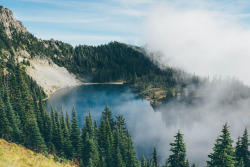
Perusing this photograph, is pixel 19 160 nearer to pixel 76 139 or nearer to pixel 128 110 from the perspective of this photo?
pixel 76 139

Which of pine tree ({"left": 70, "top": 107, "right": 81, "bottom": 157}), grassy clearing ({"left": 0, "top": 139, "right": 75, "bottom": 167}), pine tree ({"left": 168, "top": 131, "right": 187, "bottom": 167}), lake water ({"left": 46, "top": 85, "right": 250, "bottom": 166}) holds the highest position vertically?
grassy clearing ({"left": 0, "top": 139, "right": 75, "bottom": 167})

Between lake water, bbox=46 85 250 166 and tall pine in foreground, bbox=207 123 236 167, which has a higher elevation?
tall pine in foreground, bbox=207 123 236 167

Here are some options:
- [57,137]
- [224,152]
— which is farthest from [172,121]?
[224,152]

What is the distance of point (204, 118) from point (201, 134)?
96.8 feet

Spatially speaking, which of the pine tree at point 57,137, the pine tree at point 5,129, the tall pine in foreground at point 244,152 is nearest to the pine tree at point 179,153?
the tall pine in foreground at point 244,152

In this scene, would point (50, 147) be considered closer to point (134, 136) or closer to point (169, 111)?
point (134, 136)

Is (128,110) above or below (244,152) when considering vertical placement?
below

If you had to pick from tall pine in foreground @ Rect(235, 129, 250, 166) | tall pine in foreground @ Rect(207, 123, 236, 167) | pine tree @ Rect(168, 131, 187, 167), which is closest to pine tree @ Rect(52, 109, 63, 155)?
pine tree @ Rect(168, 131, 187, 167)

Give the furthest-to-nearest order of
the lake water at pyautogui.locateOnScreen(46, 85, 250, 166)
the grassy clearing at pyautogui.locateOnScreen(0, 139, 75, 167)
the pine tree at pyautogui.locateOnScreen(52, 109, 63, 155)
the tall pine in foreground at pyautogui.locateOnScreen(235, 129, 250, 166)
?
the lake water at pyautogui.locateOnScreen(46, 85, 250, 166) < the pine tree at pyautogui.locateOnScreen(52, 109, 63, 155) < the tall pine in foreground at pyautogui.locateOnScreen(235, 129, 250, 166) < the grassy clearing at pyautogui.locateOnScreen(0, 139, 75, 167)

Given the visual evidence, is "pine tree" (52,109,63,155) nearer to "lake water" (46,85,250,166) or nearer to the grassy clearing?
the grassy clearing

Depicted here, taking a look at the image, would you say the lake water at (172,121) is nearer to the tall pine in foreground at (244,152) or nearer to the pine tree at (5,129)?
the tall pine in foreground at (244,152)

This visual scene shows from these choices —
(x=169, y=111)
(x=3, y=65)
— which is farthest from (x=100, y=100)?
(x=3, y=65)

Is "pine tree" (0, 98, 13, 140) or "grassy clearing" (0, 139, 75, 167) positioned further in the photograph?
"pine tree" (0, 98, 13, 140)

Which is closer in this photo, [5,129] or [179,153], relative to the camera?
[179,153]
